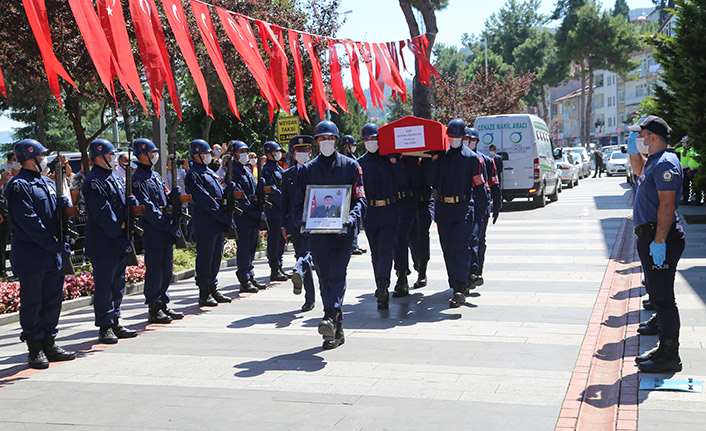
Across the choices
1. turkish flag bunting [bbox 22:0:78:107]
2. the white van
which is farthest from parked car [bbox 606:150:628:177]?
turkish flag bunting [bbox 22:0:78:107]

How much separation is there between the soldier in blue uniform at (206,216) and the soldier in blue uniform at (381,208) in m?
1.76

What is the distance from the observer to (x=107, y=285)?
24.9 ft

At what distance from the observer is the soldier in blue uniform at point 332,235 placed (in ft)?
23.7

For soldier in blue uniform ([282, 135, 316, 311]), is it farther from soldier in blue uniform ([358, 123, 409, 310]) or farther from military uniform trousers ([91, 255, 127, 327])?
military uniform trousers ([91, 255, 127, 327])

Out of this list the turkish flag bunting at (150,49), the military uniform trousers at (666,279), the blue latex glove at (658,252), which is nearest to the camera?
the blue latex glove at (658,252)

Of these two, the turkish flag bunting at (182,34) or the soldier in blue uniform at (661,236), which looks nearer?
the soldier in blue uniform at (661,236)

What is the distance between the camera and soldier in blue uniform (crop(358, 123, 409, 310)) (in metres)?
9.01

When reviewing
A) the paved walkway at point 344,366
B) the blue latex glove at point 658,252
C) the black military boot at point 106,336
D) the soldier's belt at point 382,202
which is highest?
the soldier's belt at point 382,202

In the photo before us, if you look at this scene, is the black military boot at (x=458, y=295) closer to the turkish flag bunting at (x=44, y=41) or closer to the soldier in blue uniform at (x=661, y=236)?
the soldier in blue uniform at (x=661, y=236)

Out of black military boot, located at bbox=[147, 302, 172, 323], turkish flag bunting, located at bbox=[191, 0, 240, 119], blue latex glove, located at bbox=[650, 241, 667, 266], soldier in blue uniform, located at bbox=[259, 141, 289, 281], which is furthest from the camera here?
soldier in blue uniform, located at bbox=[259, 141, 289, 281]

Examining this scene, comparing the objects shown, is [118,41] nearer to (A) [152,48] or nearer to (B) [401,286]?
(A) [152,48]

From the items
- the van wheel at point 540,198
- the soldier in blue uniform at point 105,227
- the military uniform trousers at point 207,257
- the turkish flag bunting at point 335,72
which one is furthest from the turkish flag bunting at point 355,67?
the van wheel at point 540,198

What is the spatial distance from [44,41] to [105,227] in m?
2.51

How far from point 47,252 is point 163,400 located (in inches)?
76.8
